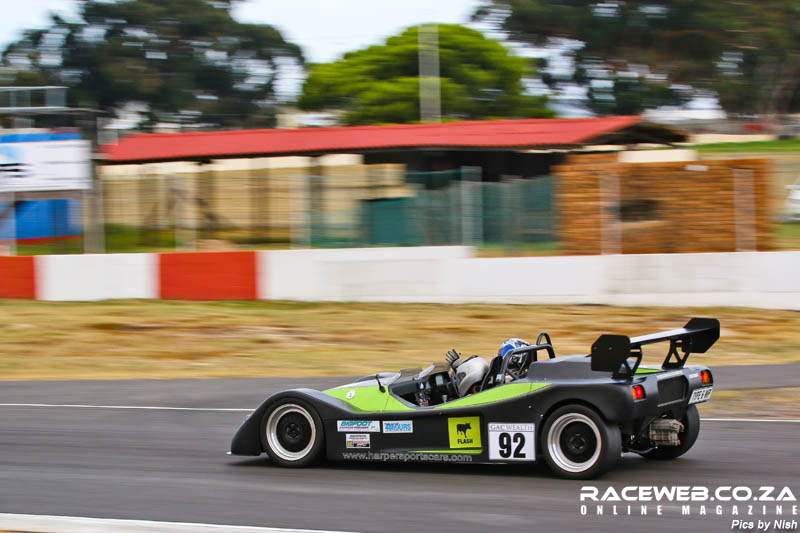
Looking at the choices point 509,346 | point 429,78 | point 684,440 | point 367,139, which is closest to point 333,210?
point 367,139

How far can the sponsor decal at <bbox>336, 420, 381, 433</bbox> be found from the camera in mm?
6191

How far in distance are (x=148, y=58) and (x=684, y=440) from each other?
39300 mm

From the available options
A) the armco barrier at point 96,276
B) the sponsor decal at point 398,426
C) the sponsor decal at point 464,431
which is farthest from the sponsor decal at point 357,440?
the armco barrier at point 96,276

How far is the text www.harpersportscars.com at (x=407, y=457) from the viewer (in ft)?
19.7

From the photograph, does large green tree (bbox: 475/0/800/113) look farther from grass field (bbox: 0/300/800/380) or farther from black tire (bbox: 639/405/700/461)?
black tire (bbox: 639/405/700/461)

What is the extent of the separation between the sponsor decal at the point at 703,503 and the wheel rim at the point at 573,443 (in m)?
0.20

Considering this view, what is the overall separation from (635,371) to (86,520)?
3247mm

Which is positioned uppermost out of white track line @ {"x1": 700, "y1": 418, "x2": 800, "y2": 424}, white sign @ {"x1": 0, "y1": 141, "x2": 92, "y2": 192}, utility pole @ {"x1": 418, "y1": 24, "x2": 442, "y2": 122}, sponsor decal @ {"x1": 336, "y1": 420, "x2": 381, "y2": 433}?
utility pole @ {"x1": 418, "y1": 24, "x2": 442, "y2": 122}

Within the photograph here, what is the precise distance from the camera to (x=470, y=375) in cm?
629

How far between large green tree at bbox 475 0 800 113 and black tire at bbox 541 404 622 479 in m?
35.7

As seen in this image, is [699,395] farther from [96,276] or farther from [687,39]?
[687,39]

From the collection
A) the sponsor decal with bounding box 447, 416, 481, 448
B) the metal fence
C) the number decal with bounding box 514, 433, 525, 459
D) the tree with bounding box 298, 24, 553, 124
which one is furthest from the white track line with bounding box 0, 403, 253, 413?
the tree with bounding box 298, 24, 553, 124

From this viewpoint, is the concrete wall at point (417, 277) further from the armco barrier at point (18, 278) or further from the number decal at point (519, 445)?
the number decal at point (519, 445)

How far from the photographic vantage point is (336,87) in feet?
126
